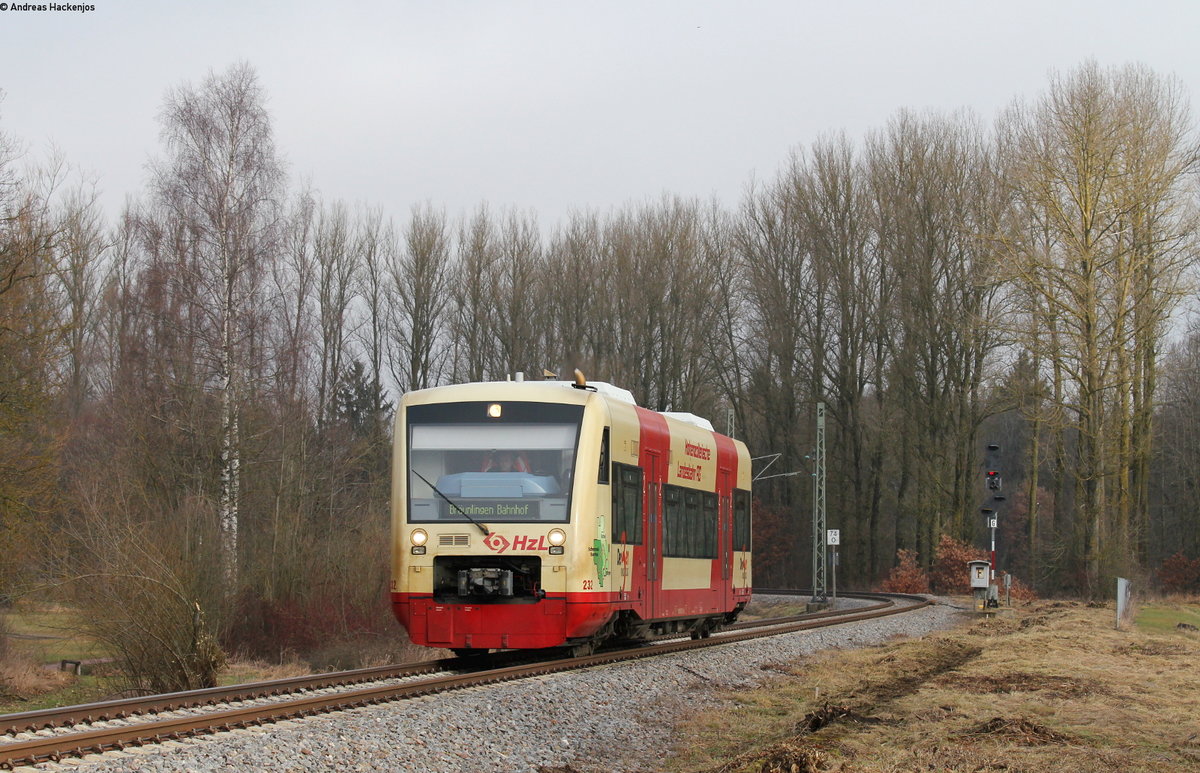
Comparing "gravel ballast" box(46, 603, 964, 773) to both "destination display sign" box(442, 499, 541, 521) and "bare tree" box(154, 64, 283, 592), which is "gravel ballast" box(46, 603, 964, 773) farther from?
"bare tree" box(154, 64, 283, 592)

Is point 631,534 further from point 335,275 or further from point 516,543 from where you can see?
point 335,275

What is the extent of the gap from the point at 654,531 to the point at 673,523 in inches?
38.9

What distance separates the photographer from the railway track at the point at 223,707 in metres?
8.46

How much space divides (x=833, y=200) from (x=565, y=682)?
152 ft

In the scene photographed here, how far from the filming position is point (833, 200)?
56.9 meters

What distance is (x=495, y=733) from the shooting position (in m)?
10.5

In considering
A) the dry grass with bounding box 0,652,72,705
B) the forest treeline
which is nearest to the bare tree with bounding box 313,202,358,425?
the forest treeline

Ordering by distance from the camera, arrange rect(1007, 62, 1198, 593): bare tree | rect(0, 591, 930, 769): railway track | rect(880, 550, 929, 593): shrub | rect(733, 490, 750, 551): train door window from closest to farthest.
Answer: rect(0, 591, 930, 769): railway track
rect(733, 490, 750, 551): train door window
rect(1007, 62, 1198, 593): bare tree
rect(880, 550, 929, 593): shrub

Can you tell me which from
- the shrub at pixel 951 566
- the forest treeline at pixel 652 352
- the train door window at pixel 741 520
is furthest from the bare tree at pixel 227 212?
the shrub at pixel 951 566

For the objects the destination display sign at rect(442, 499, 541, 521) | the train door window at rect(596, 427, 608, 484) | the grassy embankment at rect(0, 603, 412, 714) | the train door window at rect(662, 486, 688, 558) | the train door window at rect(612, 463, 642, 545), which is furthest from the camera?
the grassy embankment at rect(0, 603, 412, 714)

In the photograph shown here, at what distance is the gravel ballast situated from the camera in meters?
8.52

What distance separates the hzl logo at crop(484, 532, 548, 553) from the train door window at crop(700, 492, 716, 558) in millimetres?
5759

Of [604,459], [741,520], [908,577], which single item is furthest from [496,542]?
[908,577]

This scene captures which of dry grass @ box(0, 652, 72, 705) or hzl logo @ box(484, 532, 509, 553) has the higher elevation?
hzl logo @ box(484, 532, 509, 553)
